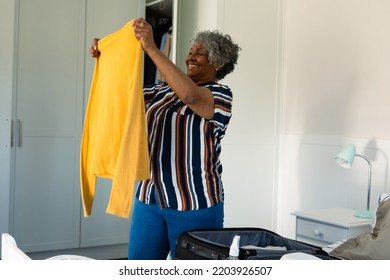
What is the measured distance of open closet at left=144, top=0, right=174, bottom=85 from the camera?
4.04 m

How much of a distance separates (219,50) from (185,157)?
1.49ft

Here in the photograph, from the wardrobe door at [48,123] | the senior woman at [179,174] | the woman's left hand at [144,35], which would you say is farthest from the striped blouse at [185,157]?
the wardrobe door at [48,123]

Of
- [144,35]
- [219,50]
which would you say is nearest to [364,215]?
[219,50]

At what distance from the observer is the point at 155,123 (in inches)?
79.4

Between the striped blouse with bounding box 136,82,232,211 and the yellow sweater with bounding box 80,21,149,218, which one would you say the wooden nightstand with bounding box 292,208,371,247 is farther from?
the yellow sweater with bounding box 80,21,149,218

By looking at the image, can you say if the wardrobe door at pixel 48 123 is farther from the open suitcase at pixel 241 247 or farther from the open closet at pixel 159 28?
the open suitcase at pixel 241 247

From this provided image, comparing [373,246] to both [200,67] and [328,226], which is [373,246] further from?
[328,226]

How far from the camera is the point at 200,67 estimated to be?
2.11 m

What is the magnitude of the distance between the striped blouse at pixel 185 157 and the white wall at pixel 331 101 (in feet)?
5.28

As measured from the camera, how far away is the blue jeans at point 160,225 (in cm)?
192

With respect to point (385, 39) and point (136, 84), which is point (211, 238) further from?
point (385, 39)

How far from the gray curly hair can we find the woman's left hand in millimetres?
321

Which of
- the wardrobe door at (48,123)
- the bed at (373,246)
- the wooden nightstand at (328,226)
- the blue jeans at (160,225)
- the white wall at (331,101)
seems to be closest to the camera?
the bed at (373,246)

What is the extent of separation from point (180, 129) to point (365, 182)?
1741 mm
